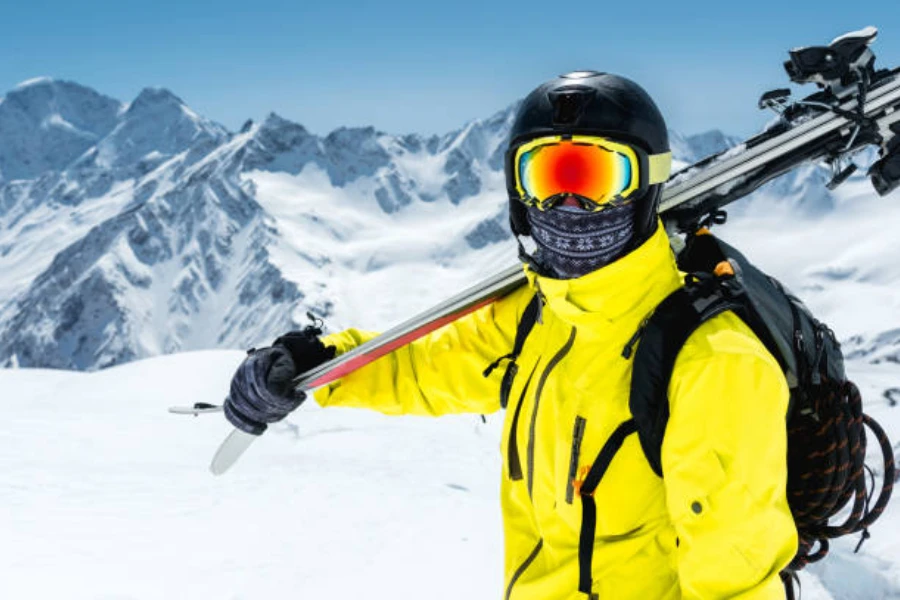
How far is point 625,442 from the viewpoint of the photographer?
2758 millimetres

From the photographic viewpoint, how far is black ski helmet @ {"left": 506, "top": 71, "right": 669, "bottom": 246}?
2.95 meters

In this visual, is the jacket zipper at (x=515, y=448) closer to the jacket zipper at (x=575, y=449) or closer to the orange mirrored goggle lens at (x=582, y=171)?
the jacket zipper at (x=575, y=449)

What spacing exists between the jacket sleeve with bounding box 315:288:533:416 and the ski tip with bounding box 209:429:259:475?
0.61 meters

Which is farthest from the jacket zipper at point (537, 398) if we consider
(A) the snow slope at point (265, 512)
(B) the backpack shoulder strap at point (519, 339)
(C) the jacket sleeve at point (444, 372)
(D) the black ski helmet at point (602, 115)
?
(A) the snow slope at point (265, 512)

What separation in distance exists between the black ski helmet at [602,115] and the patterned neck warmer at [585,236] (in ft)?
0.23

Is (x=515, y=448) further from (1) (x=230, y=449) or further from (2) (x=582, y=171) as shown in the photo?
(1) (x=230, y=449)

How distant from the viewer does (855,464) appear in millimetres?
2896

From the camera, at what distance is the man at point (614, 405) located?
7.87ft

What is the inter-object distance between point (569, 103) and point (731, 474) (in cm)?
150

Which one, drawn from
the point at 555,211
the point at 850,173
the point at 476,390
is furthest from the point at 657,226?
the point at 476,390

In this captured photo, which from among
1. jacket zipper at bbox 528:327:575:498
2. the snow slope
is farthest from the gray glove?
the snow slope

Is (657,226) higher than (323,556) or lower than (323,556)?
higher

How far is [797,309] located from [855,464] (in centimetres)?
63

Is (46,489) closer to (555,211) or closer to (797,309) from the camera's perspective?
(555,211)
